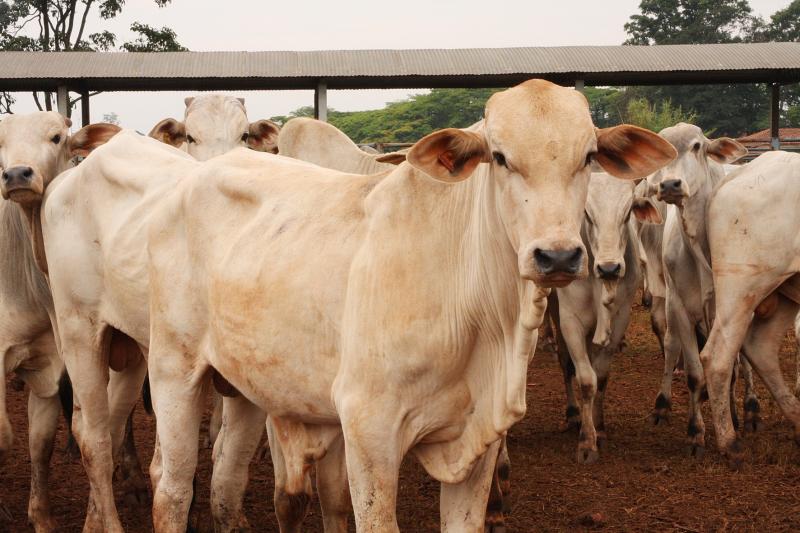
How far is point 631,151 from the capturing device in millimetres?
3240

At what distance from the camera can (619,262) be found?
6.53 metres

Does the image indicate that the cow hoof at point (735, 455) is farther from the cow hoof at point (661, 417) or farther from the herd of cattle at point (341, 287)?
the cow hoof at point (661, 417)

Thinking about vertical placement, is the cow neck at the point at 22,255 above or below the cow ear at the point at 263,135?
below

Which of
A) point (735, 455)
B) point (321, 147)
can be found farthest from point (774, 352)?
point (321, 147)

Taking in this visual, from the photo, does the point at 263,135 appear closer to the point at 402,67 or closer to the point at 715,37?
the point at 402,67

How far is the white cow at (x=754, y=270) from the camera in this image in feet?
19.9

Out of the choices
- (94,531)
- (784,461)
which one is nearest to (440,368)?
(94,531)

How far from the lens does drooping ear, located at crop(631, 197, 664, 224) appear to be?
23.1 ft

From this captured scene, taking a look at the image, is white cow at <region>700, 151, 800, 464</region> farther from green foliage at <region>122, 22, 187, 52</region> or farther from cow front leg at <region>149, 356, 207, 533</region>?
green foliage at <region>122, 22, 187, 52</region>

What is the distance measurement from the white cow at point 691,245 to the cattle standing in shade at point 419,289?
3742 millimetres

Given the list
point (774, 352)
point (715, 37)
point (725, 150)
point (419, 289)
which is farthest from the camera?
point (715, 37)

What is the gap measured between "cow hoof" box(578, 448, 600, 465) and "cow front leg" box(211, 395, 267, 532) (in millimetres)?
2797

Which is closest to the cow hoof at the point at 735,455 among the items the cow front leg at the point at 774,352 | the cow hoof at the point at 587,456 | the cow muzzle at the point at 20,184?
the cow front leg at the point at 774,352

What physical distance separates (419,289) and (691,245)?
432 cm
